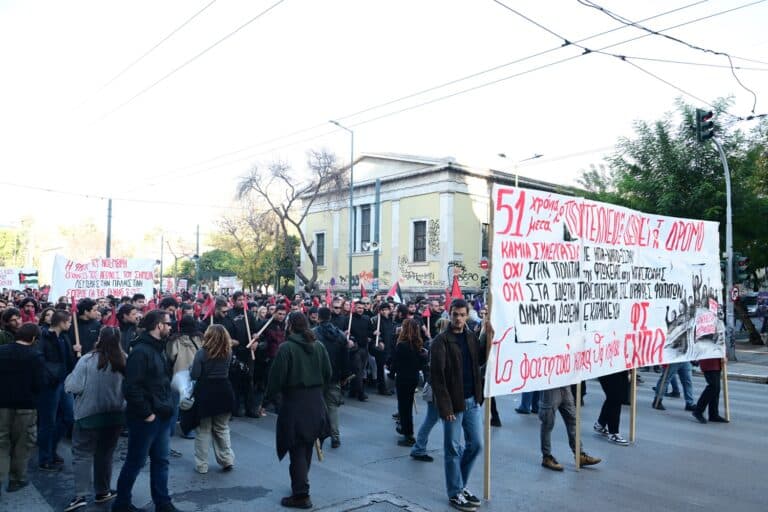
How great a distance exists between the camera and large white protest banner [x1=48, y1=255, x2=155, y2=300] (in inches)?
490

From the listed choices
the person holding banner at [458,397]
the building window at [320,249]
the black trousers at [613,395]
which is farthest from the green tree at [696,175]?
the building window at [320,249]

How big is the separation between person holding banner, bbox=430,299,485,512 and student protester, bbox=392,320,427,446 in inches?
85.6

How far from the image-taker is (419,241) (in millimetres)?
38969

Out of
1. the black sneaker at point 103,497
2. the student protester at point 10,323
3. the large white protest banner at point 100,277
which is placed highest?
the large white protest banner at point 100,277

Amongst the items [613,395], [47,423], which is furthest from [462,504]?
[47,423]

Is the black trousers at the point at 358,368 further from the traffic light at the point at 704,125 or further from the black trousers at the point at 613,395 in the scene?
the traffic light at the point at 704,125

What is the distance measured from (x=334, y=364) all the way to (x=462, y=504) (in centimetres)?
290

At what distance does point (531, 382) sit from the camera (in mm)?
6285

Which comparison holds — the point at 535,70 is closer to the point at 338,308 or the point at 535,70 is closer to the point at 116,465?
the point at 338,308

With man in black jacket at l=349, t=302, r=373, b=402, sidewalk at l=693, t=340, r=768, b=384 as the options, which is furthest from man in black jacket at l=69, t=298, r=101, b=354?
sidewalk at l=693, t=340, r=768, b=384

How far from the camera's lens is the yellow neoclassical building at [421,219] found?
122 feet

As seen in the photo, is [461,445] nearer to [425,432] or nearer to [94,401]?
[425,432]

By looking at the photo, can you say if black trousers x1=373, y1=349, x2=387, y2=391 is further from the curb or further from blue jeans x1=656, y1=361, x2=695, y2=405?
the curb

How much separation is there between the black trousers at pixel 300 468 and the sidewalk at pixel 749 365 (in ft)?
Answer: 42.2
